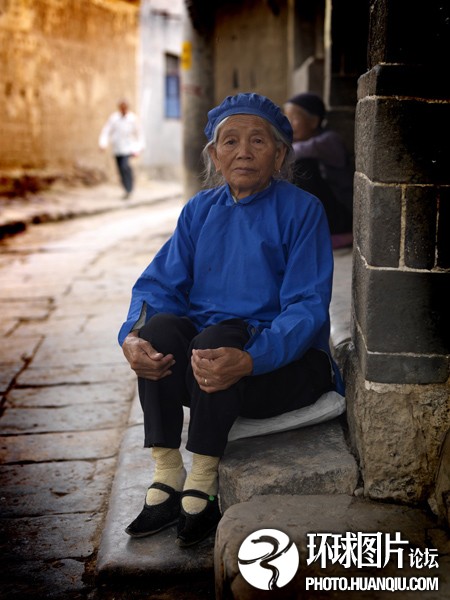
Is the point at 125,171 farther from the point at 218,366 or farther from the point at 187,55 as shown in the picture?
the point at 218,366

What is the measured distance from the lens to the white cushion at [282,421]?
2396 mm

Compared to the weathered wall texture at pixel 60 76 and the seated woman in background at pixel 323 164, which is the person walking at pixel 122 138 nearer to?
the weathered wall texture at pixel 60 76

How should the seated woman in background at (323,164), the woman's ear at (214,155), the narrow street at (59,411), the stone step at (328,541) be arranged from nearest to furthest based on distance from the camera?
the stone step at (328,541), the narrow street at (59,411), the woman's ear at (214,155), the seated woman in background at (323,164)

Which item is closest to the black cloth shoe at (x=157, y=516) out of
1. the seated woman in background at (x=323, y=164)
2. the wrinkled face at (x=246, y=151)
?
the wrinkled face at (x=246, y=151)

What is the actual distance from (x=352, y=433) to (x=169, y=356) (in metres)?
0.63

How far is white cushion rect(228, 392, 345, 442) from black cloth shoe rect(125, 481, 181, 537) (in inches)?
10.0

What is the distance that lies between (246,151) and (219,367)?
72 centimetres

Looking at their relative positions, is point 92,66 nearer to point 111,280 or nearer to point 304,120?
point 111,280

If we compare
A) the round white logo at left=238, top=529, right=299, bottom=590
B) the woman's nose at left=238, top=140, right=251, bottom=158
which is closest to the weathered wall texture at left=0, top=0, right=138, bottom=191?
the woman's nose at left=238, top=140, right=251, bottom=158

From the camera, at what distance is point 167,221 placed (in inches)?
438

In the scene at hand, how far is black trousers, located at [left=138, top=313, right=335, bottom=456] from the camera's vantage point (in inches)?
86.1

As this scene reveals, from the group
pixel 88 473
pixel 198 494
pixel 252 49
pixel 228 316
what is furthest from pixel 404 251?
pixel 252 49

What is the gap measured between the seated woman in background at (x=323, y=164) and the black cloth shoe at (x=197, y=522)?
271 cm

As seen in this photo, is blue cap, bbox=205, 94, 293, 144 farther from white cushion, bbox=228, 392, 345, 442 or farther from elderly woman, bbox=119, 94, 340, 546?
white cushion, bbox=228, 392, 345, 442
